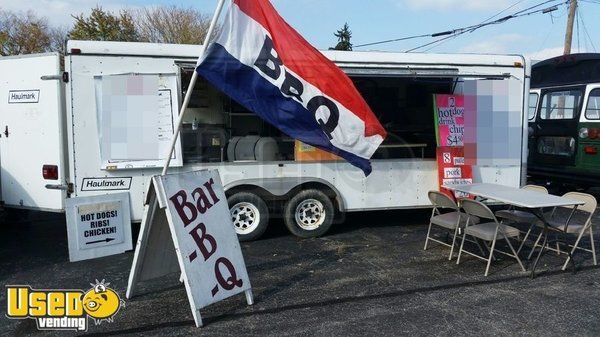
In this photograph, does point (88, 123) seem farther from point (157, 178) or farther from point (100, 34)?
point (100, 34)

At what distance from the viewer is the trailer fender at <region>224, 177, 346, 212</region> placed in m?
6.52

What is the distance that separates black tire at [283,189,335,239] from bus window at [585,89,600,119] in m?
5.64

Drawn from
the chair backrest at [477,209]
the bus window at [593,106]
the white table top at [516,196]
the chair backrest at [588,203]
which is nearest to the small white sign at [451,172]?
the white table top at [516,196]

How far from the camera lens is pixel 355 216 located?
8453 mm

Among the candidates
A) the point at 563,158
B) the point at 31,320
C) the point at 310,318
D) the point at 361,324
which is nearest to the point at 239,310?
the point at 310,318

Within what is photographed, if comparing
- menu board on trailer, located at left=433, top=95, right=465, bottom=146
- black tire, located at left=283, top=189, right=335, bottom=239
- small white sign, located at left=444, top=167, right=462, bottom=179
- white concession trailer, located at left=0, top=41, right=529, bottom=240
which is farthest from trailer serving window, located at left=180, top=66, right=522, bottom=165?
black tire, located at left=283, top=189, right=335, bottom=239

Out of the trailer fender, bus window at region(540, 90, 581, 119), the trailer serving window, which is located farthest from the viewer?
bus window at region(540, 90, 581, 119)

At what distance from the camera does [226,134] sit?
22.6 ft

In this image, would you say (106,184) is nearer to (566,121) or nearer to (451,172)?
(451,172)

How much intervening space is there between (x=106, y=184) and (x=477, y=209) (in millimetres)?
4215

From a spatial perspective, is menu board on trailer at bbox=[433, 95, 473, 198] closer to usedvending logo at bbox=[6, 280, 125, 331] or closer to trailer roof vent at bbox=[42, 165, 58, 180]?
usedvending logo at bbox=[6, 280, 125, 331]

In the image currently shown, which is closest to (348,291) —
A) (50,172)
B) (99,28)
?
(50,172)

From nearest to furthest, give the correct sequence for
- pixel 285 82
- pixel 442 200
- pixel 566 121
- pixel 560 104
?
pixel 285 82 < pixel 442 200 < pixel 566 121 < pixel 560 104

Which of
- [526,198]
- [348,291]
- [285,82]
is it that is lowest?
[348,291]
